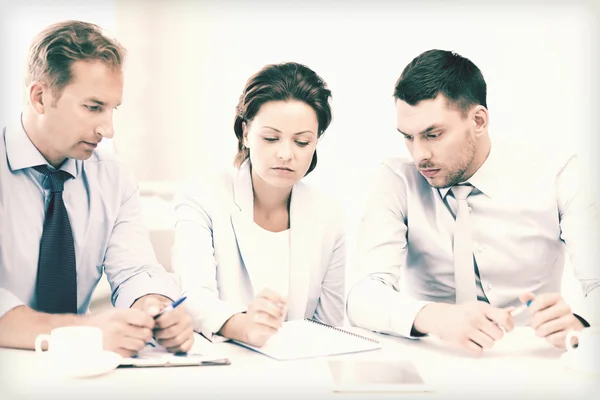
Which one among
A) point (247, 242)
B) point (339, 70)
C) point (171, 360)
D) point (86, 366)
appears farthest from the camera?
point (339, 70)

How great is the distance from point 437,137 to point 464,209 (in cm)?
27

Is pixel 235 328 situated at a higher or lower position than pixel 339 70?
lower

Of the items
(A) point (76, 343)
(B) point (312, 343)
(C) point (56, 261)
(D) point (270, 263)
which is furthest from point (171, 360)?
(D) point (270, 263)

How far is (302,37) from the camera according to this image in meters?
2.42

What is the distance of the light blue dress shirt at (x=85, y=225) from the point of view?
181 cm

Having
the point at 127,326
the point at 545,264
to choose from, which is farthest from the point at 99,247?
the point at 545,264

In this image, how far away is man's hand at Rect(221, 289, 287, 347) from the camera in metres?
1.54

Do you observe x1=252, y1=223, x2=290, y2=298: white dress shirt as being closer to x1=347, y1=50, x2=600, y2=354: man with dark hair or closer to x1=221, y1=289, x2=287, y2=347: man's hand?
x1=347, y1=50, x2=600, y2=354: man with dark hair

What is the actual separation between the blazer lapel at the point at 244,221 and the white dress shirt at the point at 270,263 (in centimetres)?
2

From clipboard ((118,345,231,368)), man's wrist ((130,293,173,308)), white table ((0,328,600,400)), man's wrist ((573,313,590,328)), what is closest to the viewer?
white table ((0,328,600,400))

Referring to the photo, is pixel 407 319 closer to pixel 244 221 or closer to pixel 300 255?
pixel 300 255

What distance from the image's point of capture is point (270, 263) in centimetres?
208

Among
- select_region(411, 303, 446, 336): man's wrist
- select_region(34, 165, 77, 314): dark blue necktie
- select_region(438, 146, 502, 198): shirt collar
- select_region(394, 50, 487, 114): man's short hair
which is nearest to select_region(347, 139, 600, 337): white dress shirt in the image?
select_region(438, 146, 502, 198): shirt collar

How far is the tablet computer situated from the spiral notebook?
0.08 m
